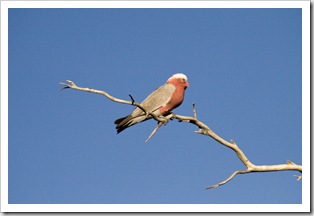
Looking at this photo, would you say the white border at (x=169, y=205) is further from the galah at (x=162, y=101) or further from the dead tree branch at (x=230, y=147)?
the galah at (x=162, y=101)

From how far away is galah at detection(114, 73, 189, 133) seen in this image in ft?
32.9

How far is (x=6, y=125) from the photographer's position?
28.6 ft

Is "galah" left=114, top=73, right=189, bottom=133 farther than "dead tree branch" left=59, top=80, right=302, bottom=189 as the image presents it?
Yes

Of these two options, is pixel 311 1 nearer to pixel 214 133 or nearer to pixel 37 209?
pixel 214 133

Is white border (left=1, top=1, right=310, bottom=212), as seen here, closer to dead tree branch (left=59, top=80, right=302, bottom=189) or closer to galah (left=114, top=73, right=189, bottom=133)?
dead tree branch (left=59, top=80, right=302, bottom=189)

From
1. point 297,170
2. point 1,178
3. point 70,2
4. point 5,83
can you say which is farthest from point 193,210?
point 70,2

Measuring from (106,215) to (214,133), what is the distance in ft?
7.63

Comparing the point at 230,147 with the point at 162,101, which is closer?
the point at 230,147

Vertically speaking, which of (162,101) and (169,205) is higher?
(162,101)

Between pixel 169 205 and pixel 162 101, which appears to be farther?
pixel 162 101

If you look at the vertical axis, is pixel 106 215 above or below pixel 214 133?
below

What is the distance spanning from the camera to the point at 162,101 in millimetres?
10266

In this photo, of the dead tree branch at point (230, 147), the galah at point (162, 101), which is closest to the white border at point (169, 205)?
the dead tree branch at point (230, 147)

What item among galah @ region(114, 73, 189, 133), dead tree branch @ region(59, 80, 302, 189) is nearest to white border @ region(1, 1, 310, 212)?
dead tree branch @ region(59, 80, 302, 189)
